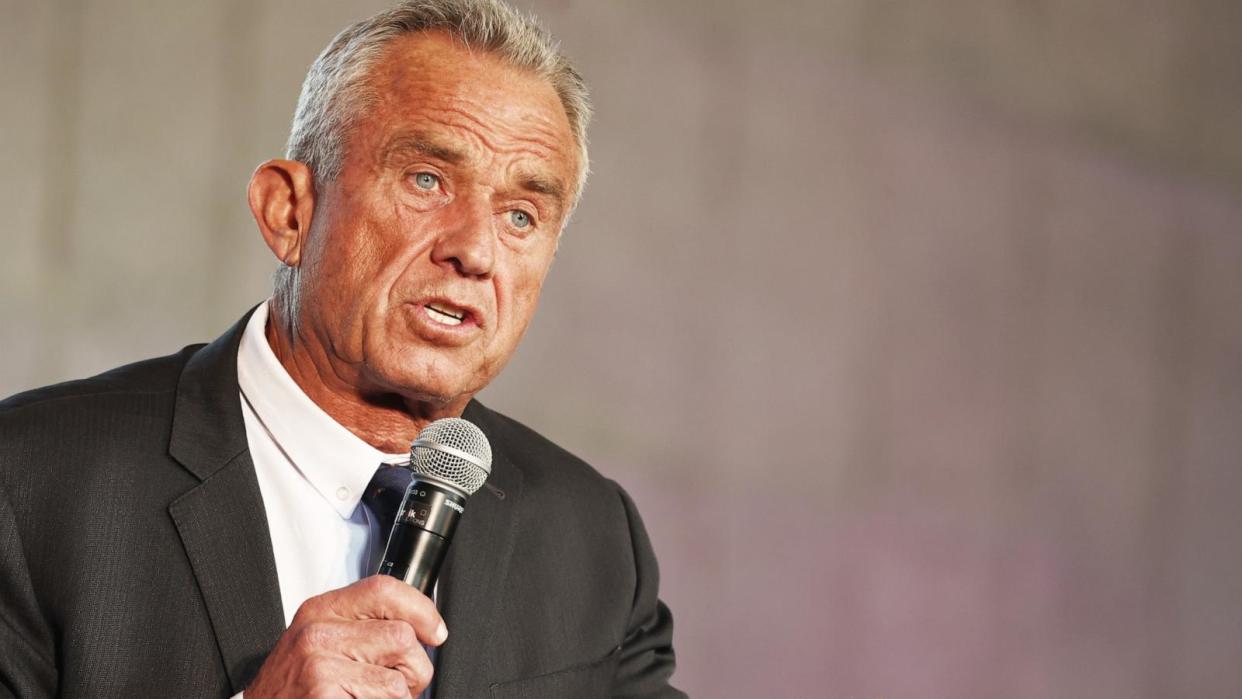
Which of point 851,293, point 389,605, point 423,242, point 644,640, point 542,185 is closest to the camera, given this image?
point 389,605

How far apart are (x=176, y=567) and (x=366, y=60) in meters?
0.82

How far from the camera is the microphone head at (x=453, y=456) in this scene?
60.8 inches

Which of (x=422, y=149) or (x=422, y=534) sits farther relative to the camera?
(x=422, y=149)

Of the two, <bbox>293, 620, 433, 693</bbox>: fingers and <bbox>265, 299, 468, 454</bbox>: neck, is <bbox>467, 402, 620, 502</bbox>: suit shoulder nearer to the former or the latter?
<bbox>265, 299, 468, 454</bbox>: neck

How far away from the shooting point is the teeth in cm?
194

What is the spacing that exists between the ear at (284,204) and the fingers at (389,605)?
2.52ft

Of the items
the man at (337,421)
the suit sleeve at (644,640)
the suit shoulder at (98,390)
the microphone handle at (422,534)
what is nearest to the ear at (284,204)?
the man at (337,421)

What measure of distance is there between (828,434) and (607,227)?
0.80 m

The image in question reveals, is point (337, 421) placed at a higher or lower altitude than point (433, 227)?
lower

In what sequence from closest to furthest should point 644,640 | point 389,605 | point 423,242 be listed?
point 389,605, point 423,242, point 644,640

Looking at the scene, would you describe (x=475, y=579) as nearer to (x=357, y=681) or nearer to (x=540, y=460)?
(x=540, y=460)

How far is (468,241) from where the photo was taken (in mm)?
1916

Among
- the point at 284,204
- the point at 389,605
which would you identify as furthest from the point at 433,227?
the point at 389,605

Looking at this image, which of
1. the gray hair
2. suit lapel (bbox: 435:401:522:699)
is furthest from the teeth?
suit lapel (bbox: 435:401:522:699)
